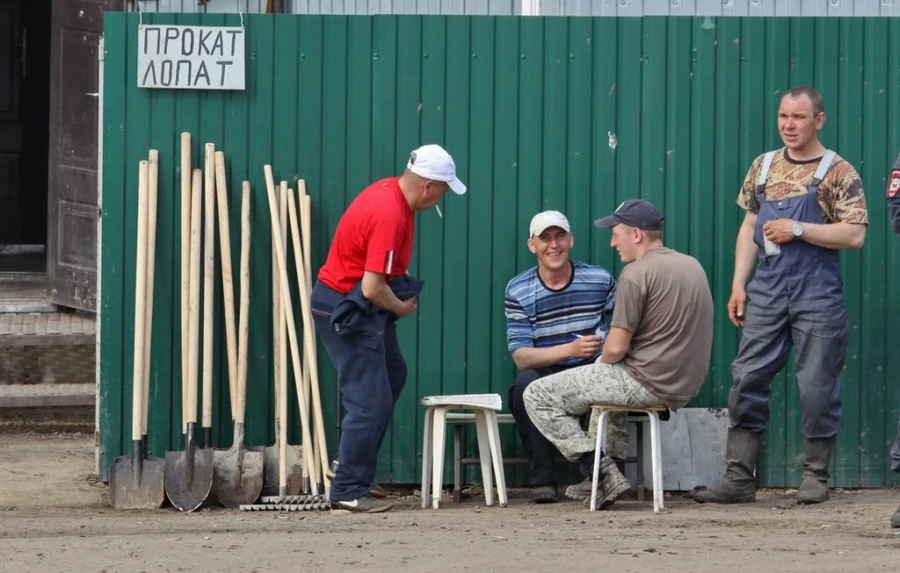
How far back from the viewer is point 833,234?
6.82 meters

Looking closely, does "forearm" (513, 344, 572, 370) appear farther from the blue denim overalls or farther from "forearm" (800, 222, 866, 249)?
"forearm" (800, 222, 866, 249)

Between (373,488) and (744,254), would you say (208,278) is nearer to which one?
(373,488)

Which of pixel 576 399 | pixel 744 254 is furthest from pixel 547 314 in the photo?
pixel 744 254

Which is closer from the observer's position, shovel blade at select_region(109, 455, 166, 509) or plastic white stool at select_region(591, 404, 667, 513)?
plastic white stool at select_region(591, 404, 667, 513)

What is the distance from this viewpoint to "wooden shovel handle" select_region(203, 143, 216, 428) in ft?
24.1

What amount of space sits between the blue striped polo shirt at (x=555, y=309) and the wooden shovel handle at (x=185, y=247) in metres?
1.57

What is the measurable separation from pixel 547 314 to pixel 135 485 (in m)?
2.14

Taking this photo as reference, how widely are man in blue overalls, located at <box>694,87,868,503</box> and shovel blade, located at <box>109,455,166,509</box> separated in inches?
104

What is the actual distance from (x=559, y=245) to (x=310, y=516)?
1.73 meters

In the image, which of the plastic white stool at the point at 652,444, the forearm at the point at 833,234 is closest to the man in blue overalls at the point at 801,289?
the forearm at the point at 833,234

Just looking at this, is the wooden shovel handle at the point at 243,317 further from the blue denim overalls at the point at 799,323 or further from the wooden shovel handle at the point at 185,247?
the blue denim overalls at the point at 799,323

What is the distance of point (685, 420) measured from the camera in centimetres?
750

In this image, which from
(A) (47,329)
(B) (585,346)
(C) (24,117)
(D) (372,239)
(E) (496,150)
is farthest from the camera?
(C) (24,117)

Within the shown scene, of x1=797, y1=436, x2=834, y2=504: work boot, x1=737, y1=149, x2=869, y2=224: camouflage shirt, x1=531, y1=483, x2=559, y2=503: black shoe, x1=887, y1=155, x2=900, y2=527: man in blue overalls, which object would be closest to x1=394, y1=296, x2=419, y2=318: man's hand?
x1=531, y1=483, x2=559, y2=503: black shoe
